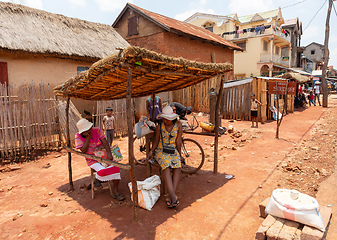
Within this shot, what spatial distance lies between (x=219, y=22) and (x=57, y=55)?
2336cm

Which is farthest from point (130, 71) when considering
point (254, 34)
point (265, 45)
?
point (265, 45)

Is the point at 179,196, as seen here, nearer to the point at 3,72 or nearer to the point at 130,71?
the point at 130,71

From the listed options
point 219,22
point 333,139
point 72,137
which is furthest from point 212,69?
point 219,22

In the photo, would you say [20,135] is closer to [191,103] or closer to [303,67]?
[191,103]

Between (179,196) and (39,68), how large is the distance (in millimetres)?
7778

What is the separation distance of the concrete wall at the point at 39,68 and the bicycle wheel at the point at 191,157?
512 cm

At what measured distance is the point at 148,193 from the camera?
3.72 metres

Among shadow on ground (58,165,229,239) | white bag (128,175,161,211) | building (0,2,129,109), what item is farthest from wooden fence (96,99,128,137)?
white bag (128,175,161,211)

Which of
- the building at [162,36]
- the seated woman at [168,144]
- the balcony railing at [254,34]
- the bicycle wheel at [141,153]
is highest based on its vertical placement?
the balcony railing at [254,34]

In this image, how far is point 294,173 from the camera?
4.95m

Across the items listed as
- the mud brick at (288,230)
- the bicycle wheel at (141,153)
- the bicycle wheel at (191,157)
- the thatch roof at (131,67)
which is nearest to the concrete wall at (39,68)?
the bicycle wheel at (141,153)

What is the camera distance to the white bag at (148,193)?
3.62 metres

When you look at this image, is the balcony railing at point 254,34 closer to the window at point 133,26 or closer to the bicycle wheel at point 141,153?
the window at point 133,26

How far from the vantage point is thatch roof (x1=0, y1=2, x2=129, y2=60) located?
26.2ft
